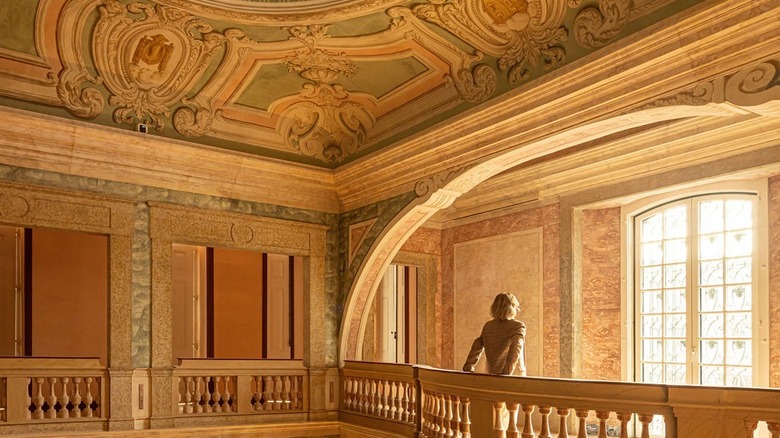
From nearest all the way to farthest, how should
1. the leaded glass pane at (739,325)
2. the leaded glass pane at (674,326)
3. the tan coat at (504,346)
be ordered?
the tan coat at (504,346)
the leaded glass pane at (739,325)
the leaded glass pane at (674,326)

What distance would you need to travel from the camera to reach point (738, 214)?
368 inches

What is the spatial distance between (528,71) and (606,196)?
11.2 ft

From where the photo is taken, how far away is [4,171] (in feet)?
28.1

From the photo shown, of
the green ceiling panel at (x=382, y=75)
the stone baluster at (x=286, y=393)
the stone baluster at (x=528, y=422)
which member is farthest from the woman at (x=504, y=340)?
the stone baluster at (x=286, y=393)

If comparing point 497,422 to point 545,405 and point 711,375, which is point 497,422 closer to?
point 545,405

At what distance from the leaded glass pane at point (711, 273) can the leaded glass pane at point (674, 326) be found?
587 millimetres

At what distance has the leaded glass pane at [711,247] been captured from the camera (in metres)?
9.52

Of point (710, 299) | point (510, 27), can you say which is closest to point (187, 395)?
point (510, 27)

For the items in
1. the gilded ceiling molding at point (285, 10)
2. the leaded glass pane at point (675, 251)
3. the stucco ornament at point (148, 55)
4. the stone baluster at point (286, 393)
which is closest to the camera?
the gilded ceiling molding at point (285, 10)

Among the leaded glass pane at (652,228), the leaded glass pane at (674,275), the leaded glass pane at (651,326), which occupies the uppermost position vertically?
the leaded glass pane at (652,228)

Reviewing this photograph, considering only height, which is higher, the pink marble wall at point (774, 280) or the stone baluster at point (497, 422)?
the pink marble wall at point (774, 280)

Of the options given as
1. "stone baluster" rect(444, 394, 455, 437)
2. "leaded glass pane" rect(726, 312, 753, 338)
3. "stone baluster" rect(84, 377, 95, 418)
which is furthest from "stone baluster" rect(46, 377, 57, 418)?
"leaded glass pane" rect(726, 312, 753, 338)

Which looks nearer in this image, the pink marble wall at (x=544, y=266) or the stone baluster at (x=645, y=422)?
the stone baluster at (x=645, y=422)

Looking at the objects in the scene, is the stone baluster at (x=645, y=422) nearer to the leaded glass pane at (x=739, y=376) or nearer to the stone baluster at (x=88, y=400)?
the leaded glass pane at (x=739, y=376)
